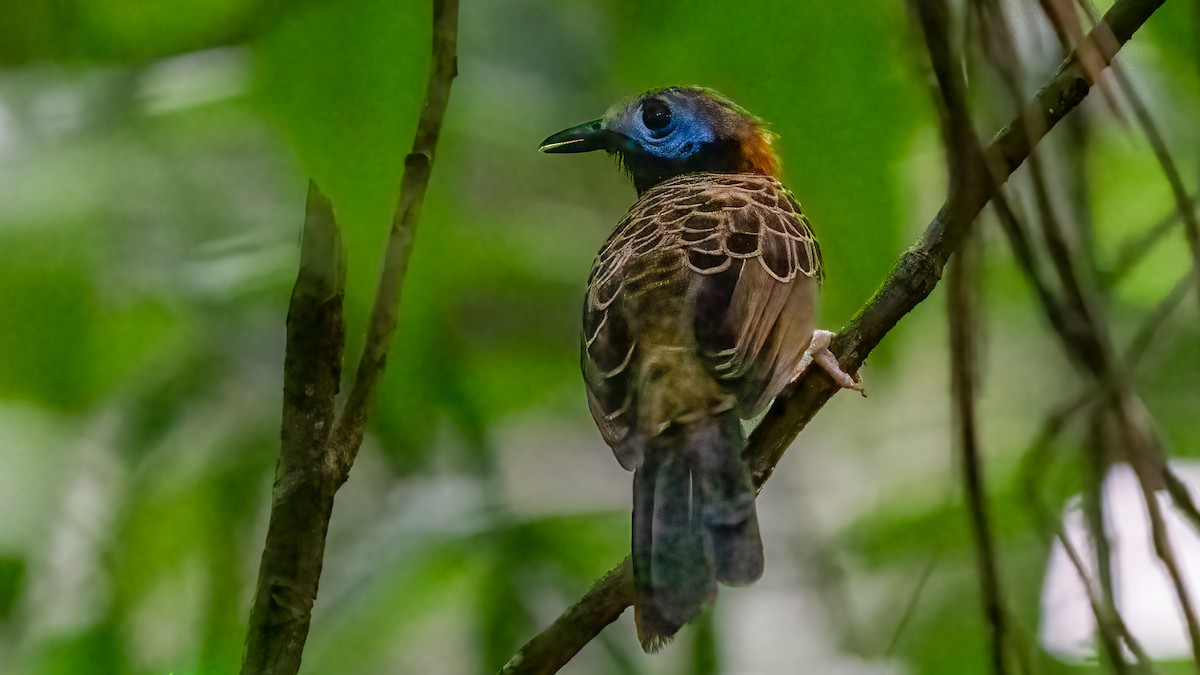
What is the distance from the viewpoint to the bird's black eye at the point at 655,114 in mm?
1062

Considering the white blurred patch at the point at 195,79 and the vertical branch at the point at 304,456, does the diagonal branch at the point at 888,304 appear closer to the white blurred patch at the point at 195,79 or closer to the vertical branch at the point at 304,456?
the vertical branch at the point at 304,456

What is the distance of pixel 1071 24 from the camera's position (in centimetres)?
81

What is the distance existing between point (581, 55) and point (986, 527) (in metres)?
0.60

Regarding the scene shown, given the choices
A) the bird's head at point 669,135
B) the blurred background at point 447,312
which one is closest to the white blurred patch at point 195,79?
the blurred background at point 447,312

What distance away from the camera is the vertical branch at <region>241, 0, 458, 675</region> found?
94cm

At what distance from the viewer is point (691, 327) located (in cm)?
93

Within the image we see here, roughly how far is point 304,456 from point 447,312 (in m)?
0.20

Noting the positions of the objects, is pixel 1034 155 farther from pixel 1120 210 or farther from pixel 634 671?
pixel 634 671

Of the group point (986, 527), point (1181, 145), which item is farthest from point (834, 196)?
point (1181, 145)

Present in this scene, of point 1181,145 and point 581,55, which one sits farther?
point 1181,145

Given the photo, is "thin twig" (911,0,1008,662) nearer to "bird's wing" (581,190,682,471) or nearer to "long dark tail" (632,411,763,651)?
"long dark tail" (632,411,763,651)

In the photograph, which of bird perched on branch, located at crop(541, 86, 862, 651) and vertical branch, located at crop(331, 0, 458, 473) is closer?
bird perched on branch, located at crop(541, 86, 862, 651)

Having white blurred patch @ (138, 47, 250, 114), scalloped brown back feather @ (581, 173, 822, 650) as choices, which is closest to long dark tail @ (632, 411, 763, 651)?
scalloped brown back feather @ (581, 173, 822, 650)

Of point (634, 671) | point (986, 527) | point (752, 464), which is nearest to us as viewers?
point (986, 527)
